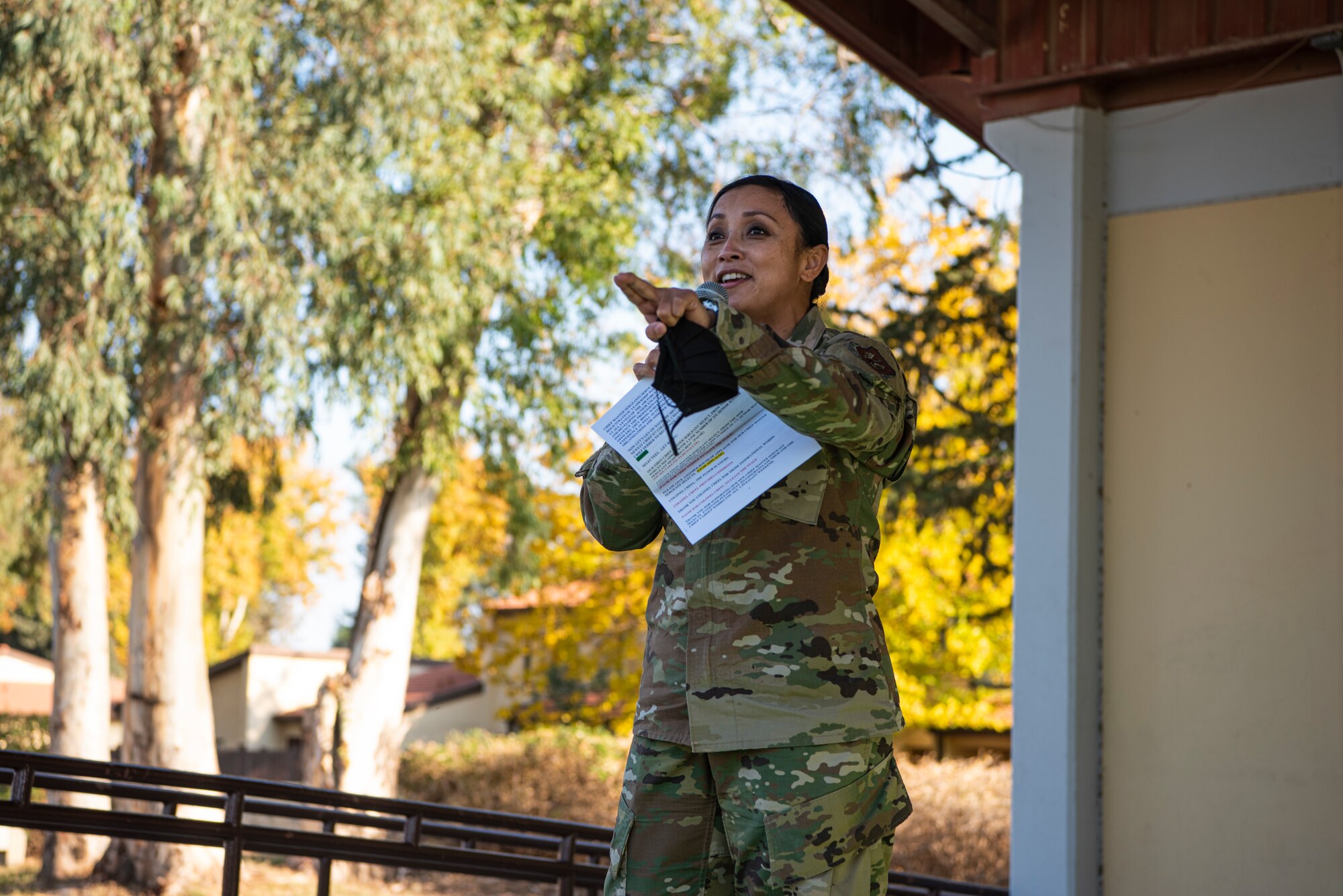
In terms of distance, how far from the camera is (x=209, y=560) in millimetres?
27875

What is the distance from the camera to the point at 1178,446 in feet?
13.4

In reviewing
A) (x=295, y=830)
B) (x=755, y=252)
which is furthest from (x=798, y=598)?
(x=295, y=830)

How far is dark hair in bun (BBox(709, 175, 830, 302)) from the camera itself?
79.8 inches

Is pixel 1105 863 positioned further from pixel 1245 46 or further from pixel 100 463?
pixel 100 463

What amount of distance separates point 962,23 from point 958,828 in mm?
8047

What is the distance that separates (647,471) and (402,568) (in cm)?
1168

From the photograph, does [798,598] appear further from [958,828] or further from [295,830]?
[958,828]

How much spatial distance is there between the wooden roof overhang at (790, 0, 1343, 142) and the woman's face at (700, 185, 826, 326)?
7.90 ft

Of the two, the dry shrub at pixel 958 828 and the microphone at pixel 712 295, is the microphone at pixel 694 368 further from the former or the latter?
the dry shrub at pixel 958 828

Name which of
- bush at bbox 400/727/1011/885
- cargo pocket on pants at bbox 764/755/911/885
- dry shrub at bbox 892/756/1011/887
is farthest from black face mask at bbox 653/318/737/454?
bush at bbox 400/727/1011/885

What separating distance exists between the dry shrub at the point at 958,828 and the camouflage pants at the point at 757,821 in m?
8.83

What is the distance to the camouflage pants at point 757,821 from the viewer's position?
1.72 metres

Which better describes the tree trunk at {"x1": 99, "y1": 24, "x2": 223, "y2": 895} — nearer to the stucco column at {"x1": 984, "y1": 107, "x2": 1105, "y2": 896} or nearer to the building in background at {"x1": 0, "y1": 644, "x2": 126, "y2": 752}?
the stucco column at {"x1": 984, "y1": 107, "x2": 1105, "y2": 896}

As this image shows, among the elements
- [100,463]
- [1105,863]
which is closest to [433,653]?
[100,463]
